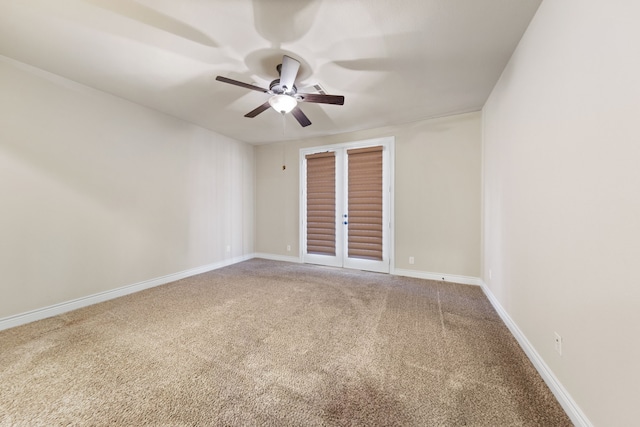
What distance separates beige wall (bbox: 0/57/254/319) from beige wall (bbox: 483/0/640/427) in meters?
4.48

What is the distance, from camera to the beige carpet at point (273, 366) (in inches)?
51.9

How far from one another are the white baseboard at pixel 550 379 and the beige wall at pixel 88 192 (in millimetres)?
4469

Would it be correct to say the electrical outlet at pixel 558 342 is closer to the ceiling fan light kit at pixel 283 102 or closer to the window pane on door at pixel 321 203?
the ceiling fan light kit at pixel 283 102

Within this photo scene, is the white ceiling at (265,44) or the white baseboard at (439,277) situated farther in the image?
the white baseboard at (439,277)

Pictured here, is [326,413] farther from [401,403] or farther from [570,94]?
[570,94]

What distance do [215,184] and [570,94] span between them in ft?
15.5

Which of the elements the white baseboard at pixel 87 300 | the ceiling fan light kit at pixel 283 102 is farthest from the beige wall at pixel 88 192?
A: the ceiling fan light kit at pixel 283 102

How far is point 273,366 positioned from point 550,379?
6.08 ft

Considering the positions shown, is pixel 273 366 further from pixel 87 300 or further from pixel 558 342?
pixel 87 300

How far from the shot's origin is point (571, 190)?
1315mm

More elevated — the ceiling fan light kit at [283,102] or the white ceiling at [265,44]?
the white ceiling at [265,44]

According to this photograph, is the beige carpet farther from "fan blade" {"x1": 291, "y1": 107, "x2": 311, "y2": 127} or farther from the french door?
"fan blade" {"x1": 291, "y1": 107, "x2": 311, "y2": 127}

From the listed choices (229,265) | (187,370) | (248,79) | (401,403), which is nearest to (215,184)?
(229,265)

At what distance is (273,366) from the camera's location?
5.65ft
